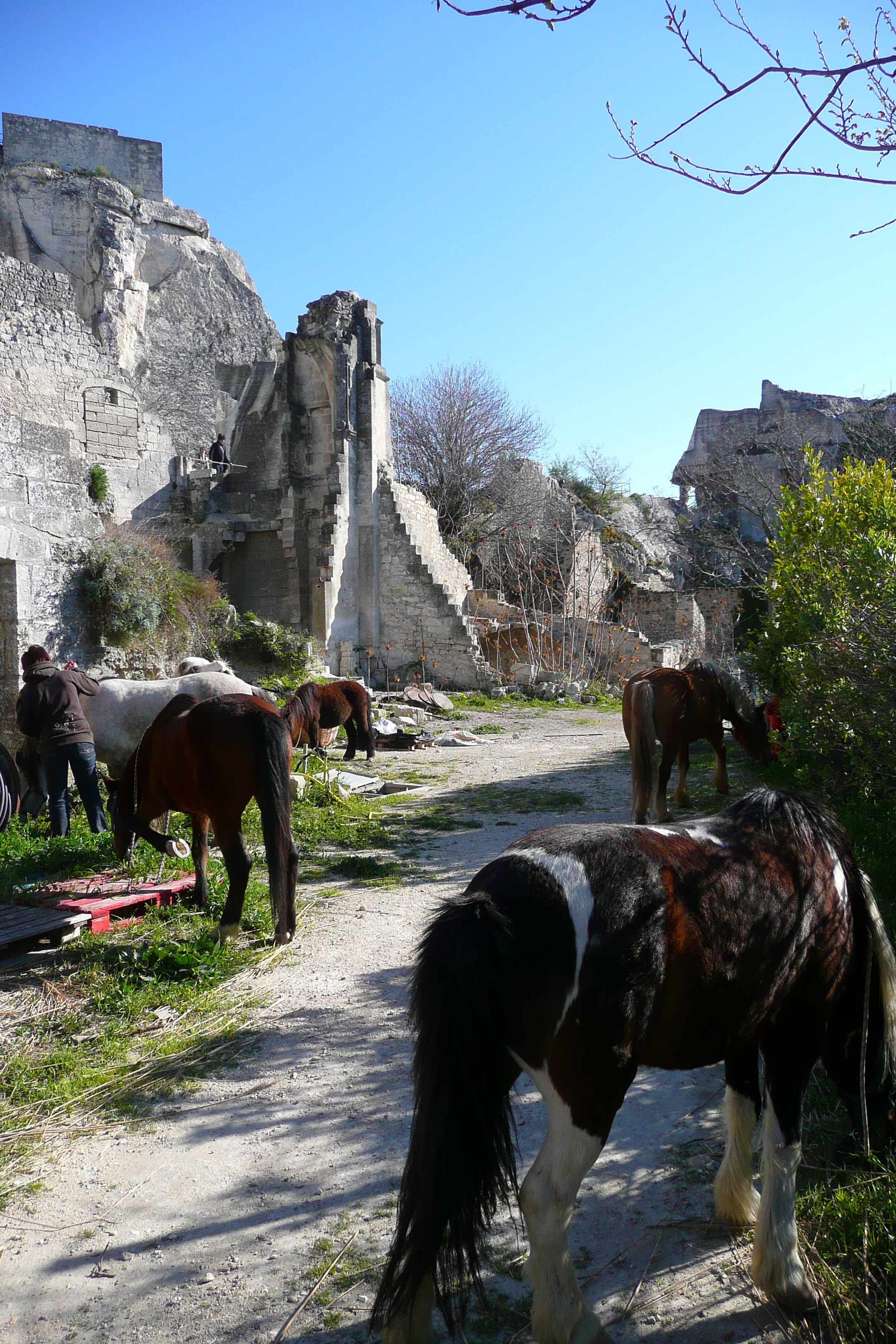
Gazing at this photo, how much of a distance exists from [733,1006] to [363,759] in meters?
9.76

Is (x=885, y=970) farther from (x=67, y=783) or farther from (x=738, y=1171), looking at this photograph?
(x=67, y=783)

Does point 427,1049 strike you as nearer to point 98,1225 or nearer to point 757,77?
point 98,1225

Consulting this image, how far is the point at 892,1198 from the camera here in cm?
226

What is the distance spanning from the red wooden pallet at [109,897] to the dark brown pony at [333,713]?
7.14 ft

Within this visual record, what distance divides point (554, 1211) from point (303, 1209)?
1094 mm

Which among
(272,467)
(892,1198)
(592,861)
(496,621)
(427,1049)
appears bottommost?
(892,1198)

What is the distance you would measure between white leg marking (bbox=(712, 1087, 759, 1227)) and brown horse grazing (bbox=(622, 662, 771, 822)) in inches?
160

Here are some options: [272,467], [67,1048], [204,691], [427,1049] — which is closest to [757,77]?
[427,1049]

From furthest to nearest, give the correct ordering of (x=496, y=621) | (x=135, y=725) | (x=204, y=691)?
(x=496, y=621), (x=135, y=725), (x=204, y=691)

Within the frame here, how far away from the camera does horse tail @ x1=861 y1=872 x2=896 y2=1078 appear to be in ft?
7.67

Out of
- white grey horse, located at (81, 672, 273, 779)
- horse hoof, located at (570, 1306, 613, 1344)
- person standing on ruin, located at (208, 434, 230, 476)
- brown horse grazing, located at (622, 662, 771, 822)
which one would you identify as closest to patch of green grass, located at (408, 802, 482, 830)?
brown horse grazing, located at (622, 662, 771, 822)

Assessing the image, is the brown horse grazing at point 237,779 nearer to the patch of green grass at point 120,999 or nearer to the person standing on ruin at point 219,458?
the patch of green grass at point 120,999

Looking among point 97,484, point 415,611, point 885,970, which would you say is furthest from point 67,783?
point 415,611

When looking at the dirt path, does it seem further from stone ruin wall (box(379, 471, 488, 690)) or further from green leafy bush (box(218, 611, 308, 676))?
stone ruin wall (box(379, 471, 488, 690))
